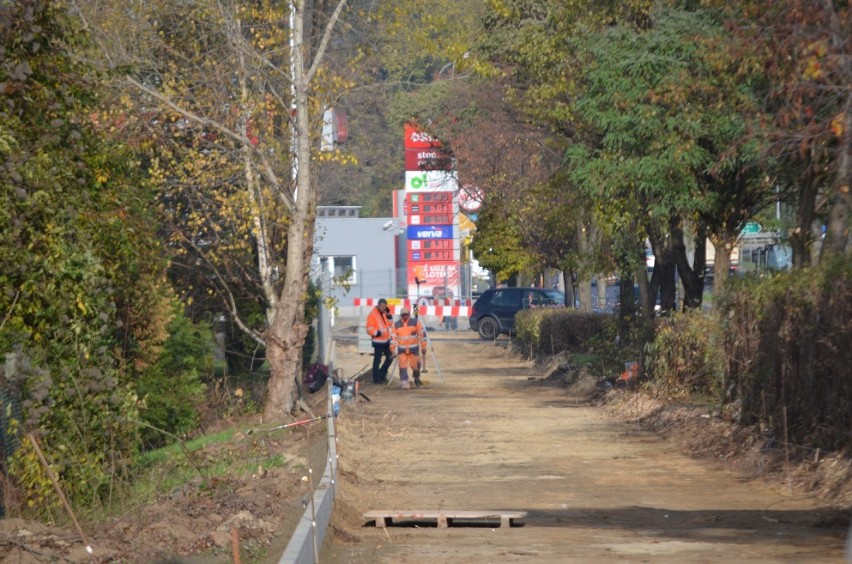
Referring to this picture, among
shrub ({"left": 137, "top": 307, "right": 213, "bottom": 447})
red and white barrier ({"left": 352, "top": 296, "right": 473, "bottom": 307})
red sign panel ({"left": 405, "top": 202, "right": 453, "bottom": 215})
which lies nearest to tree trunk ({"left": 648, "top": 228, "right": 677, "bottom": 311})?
shrub ({"left": 137, "top": 307, "right": 213, "bottom": 447})

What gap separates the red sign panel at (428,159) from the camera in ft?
139

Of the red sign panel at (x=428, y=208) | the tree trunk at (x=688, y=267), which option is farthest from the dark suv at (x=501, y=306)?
the tree trunk at (x=688, y=267)

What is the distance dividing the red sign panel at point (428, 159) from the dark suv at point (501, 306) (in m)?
4.88

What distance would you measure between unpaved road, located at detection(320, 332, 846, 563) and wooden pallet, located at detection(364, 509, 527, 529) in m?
0.12

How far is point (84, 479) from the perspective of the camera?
10734mm

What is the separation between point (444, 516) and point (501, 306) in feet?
109

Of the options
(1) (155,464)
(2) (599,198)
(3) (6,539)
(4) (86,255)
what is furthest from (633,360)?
(3) (6,539)

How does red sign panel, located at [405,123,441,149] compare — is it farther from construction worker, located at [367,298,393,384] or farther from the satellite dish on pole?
construction worker, located at [367,298,393,384]

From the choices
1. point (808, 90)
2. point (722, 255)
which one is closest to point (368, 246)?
point (722, 255)

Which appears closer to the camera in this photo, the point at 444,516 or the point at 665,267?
the point at 444,516

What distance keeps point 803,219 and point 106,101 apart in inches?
372

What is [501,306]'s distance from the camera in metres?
43.5

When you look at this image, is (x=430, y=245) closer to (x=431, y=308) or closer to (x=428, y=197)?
(x=428, y=197)

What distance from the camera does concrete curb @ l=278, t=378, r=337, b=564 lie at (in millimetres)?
7434
